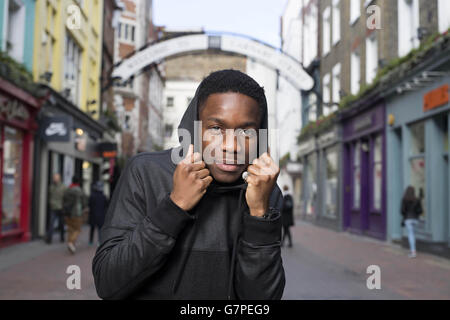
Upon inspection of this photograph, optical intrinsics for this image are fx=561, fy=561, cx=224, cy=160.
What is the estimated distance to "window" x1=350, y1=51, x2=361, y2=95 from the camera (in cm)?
1952

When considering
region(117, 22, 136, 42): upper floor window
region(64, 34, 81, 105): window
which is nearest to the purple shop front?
region(64, 34, 81, 105): window

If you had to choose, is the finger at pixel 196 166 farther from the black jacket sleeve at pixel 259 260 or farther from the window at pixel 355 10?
the window at pixel 355 10

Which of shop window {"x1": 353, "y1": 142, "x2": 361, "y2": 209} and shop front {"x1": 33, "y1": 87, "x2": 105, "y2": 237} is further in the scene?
shop window {"x1": 353, "y1": 142, "x2": 361, "y2": 209}

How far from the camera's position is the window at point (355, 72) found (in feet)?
64.0

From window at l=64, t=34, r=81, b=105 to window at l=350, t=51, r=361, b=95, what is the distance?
31.4 ft

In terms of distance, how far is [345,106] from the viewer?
20250mm

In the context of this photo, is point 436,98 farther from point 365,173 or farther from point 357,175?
point 357,175

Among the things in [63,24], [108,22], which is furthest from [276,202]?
[108,22]

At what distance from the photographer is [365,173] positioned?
19672 mm

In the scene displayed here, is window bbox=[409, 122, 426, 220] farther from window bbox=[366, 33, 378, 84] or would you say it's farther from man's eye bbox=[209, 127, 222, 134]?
man's eye bbox=[209, 127, 222, 134]

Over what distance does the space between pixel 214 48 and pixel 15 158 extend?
5711 mm

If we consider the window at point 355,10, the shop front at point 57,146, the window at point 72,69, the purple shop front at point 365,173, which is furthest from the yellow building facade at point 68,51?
the purple shop front at point 365,173

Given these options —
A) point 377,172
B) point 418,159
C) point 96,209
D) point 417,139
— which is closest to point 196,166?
point 96,209
